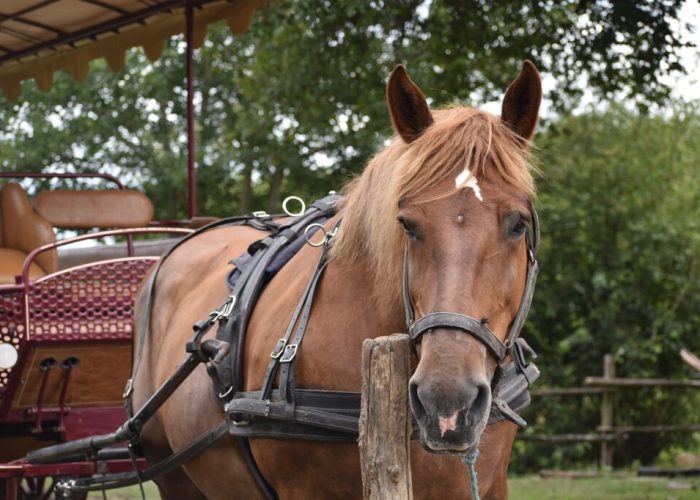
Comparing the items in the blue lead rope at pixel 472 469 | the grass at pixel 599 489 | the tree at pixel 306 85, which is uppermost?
the tree at pixel 306 85

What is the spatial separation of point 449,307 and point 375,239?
0.49 meters

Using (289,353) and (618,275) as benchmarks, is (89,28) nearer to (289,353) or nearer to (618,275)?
(289,353)

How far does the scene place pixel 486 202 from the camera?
9.27 ft

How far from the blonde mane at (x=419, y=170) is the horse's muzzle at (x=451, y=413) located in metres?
0.51

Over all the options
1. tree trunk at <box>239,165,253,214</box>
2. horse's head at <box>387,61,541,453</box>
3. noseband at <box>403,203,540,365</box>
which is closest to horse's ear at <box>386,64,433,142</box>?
horse's head at <box>387,61,541,453</box>

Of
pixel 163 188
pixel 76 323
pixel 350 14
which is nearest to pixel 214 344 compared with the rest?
pixel 76 323

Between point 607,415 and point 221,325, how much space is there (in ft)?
36.5

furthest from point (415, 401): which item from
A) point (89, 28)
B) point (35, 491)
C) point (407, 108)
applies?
point (89, 28)

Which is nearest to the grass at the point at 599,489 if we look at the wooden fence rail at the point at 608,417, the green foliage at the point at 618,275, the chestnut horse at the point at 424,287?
the wooden fence rail at the point at 608,417

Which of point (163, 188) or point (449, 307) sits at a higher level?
point (163, 188)

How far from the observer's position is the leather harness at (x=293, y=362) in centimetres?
289

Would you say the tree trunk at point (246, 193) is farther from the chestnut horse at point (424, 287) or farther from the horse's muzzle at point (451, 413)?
the horse's muzzle at point (451, 413)

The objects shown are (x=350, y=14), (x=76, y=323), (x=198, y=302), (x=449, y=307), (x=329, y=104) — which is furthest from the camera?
(x=329, y=104)

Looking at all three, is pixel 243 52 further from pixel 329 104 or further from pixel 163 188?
pixel 329 104
